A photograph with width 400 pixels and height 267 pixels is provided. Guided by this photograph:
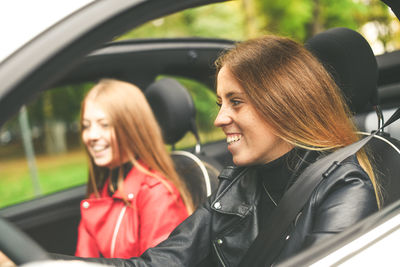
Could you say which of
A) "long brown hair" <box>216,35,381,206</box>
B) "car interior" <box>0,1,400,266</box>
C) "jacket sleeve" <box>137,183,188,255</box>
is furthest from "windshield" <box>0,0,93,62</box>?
"jacket sleeve" <box>137,183,188,255</box>

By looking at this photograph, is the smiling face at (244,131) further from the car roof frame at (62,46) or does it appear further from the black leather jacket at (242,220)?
the car roof frame at (62,46)

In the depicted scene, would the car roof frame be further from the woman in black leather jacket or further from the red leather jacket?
the red leather jacket

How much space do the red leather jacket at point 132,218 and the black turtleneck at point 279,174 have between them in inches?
21.2

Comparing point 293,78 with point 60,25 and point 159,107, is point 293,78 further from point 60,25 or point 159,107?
point 159,107

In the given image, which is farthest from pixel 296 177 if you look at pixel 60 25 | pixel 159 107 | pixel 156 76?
pixel 156 76

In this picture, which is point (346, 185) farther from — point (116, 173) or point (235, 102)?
point (116, 173)

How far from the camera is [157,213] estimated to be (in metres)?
1.95

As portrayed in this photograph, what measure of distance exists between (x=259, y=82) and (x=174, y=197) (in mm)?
797

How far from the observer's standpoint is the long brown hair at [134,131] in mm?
2166

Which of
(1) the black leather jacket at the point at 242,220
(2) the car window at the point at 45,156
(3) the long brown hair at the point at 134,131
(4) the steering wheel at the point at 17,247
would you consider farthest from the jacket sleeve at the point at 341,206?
(2) the car window at the point at 45,156

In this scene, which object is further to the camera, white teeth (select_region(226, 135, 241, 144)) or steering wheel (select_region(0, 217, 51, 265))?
white teeth (select_region(226, 135, 241, 144))

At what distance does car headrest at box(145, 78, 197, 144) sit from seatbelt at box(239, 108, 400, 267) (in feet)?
3.55

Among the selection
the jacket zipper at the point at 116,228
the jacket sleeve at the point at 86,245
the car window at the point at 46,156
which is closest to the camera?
the jacket zipper at the point at 116,228

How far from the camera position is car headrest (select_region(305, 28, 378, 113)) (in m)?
1.66
